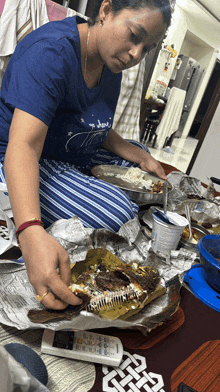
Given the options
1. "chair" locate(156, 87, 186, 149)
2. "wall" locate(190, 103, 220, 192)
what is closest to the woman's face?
"wall" locate(190, 103, 220, 192)

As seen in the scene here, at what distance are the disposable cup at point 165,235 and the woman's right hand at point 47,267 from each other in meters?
0.39

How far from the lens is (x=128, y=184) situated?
120 centimetres

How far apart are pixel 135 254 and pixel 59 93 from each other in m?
0.46

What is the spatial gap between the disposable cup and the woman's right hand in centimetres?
39

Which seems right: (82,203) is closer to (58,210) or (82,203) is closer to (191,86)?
(58,210)

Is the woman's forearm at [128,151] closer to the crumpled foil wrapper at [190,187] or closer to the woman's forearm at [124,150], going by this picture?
the woman's forearm at [124,150]

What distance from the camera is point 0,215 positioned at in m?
0.77

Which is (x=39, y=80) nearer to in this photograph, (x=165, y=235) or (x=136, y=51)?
(x=136, y=51)

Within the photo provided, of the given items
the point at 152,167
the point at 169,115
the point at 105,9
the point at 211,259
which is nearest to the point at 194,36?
the point at 169,115

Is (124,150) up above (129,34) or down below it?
below

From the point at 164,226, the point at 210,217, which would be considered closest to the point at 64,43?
the point at 164,226

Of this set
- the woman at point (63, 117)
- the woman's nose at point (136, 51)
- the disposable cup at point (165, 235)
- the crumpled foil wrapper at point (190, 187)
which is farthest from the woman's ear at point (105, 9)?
the crumpled foil wrapper at point (190, 187)

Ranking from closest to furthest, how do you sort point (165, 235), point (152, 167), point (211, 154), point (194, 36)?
point (165, 235), point (152, 167), point (211, 154), point (194, 36)

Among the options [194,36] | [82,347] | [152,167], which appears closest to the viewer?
[82,347]
